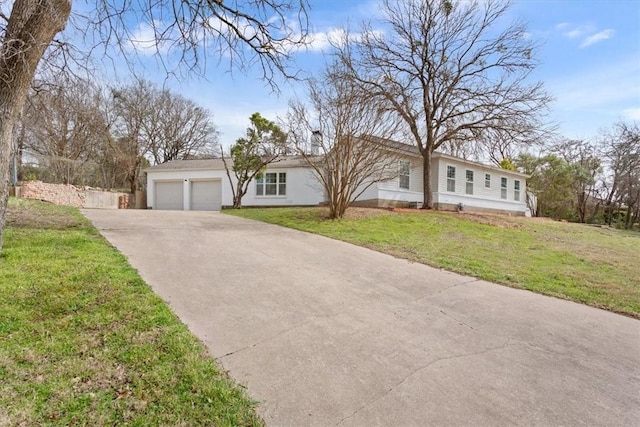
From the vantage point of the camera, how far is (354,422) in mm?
2250

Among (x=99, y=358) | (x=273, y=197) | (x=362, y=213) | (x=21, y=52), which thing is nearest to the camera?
(x=99, y=358)

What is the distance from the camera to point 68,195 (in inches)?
607

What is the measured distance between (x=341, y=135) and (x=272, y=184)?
9.58 metres

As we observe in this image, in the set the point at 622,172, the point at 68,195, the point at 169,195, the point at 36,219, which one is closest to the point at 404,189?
the point at 169,195

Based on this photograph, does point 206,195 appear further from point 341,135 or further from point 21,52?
point 21,52

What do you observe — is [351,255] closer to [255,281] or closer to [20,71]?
[255,281]

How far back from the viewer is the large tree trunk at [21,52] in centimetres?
453

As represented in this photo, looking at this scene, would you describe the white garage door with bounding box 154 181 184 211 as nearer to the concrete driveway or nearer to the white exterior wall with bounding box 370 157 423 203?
the white exterior wall with bounding box 370 157 423 203

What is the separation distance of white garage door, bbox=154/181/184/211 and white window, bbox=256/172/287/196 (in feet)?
17.3

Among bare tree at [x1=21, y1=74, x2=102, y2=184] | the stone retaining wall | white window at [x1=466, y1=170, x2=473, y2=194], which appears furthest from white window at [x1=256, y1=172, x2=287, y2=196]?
white window at [x1=466, y1=170, x2=473, y2=194]

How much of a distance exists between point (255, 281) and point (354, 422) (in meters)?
3.05

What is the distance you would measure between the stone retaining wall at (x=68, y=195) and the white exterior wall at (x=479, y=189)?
17.6m

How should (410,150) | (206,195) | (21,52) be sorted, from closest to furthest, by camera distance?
(21,52) → (410,150) → (206,195)

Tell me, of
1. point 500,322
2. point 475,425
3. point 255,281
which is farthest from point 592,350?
point 255,281
